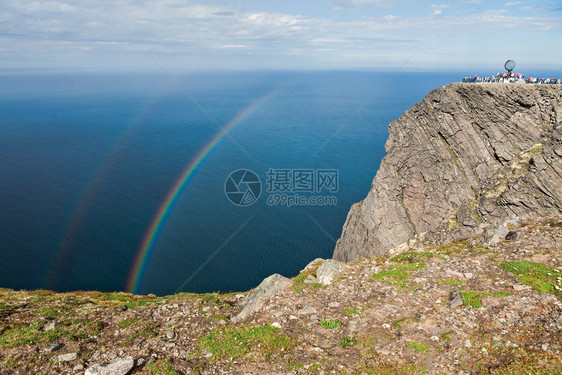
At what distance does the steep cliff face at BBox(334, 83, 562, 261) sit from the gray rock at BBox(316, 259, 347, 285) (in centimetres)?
1860

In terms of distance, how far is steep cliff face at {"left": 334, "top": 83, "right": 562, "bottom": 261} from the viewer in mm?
39094

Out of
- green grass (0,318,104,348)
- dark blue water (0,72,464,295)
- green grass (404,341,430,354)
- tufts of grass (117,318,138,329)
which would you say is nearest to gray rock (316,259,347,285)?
green grass (404,341,430,354)

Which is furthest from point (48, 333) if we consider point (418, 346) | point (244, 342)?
point (418, 346)

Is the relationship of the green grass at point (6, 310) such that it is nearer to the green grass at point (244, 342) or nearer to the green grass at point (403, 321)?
the green grass at point (244, 342)

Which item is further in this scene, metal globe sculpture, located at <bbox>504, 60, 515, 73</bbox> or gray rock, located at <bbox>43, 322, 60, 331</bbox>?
metal globe sculpture, located at <bbox>504, 60, 515, 73</bbox>

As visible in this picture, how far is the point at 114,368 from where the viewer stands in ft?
45.1

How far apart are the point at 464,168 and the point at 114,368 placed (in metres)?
56.3

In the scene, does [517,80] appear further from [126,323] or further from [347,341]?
[126,323]

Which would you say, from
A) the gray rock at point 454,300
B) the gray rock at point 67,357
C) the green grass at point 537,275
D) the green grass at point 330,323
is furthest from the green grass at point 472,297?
the gray rock at point 67,357

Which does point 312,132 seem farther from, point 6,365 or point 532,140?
point 6,365

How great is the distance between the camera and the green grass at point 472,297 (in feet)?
56.5

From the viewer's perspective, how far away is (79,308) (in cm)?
1959

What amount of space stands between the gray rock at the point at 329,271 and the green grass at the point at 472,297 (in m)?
7.67

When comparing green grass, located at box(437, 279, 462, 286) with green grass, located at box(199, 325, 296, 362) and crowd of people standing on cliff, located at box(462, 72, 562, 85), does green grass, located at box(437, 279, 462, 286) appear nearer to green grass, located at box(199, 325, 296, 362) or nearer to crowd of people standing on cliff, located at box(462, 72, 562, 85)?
green grass, located at box(199, 325, 296, 362)
